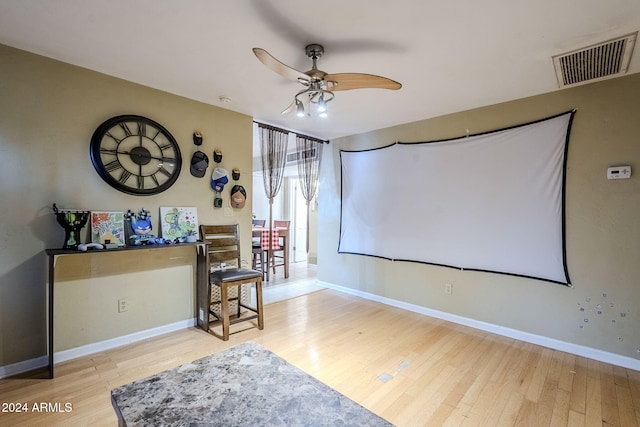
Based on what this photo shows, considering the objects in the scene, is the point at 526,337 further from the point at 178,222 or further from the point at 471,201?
the point at 178,222

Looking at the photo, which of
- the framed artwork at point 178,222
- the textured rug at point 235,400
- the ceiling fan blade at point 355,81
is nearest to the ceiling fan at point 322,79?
the ceiling fan blade at point 355,81

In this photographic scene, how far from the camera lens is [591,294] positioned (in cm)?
255

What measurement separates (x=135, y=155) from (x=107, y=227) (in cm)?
69

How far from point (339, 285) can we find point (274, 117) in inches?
105

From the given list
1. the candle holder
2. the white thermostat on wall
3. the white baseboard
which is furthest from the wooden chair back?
the white thermostat on wall

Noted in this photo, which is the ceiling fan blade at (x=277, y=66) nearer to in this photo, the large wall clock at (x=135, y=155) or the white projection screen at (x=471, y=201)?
the large wall clock at (x=135, y=155)

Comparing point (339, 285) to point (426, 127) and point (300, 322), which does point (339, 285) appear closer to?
point (300, 322)

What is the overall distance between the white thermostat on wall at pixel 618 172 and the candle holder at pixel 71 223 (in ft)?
14.3

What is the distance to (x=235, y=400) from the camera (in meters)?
0.92

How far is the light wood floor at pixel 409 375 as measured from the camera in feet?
5.96

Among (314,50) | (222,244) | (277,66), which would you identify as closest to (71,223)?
(222,244)

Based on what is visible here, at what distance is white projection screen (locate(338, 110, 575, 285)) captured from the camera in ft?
8.95

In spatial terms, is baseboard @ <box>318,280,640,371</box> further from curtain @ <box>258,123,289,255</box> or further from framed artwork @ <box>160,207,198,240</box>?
framed artwork @ <box>160,207,198,240</box>

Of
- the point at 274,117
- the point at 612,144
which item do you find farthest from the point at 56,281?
the point at 612,144
